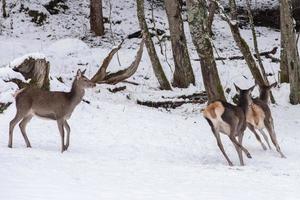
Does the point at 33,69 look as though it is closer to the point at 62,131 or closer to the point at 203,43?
the point at 62,131

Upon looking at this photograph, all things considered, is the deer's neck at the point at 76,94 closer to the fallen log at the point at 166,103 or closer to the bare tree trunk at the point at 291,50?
the fallen log at the point at 166,103

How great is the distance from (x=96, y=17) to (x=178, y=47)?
322 inches

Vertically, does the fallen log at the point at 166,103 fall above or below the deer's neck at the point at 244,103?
below

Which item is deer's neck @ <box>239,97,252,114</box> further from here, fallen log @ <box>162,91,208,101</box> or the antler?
the antler

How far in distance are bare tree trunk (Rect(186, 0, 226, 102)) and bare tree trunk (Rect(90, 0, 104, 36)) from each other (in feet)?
35.4

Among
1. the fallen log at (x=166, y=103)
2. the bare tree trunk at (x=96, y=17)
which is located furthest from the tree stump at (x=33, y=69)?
the bare tree trunk at (x=96, y=17)

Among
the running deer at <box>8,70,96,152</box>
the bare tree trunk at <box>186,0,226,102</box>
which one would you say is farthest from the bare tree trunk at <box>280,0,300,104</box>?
the running deer at <box>8,70,96,152</box>

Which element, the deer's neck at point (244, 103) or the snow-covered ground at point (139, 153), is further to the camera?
the deer's neck at point (244, 103)

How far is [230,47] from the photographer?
2383cm

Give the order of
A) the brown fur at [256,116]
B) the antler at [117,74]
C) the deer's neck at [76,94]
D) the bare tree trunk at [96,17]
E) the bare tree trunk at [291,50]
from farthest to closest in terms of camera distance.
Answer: the bare tree trunk at [96,17]
the antler at [117,74]
the bare tree trunk at [291,50]
the brown fur at [256,116]
the deer's neck at [76,94]

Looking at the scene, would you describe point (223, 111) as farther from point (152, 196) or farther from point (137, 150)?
point (152, 196)

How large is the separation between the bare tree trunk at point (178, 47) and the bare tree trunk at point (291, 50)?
3.12 meters

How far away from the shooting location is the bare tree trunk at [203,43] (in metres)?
13.2

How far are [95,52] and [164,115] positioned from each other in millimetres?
7975
